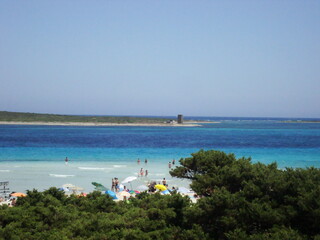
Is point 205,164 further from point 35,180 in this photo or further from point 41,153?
point 41,153

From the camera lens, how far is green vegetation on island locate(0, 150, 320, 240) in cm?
963

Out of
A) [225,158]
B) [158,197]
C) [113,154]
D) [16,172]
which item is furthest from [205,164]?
[113,154]

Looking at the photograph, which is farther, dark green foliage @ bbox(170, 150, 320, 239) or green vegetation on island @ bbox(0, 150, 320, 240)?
green vegetation on island @ bbox(0, 150, 320, 240)

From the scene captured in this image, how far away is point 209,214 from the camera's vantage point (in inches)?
418

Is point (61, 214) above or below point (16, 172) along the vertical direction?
above

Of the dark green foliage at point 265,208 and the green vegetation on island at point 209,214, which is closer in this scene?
the dark green foliage at point 265,208

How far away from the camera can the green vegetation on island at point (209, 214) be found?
9.63 metres

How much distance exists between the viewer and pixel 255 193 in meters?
10.7

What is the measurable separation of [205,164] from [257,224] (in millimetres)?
5737

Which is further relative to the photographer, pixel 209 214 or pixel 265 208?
pixel 209 214

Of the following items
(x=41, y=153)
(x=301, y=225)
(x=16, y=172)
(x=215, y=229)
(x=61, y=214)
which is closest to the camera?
(x=301, y=225)

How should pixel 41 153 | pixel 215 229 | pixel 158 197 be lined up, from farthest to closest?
pixel 41 153 → pixel 158 197 → pixel 215 229

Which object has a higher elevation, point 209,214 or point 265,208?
point 265,208

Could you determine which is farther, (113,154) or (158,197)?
(113,154)
